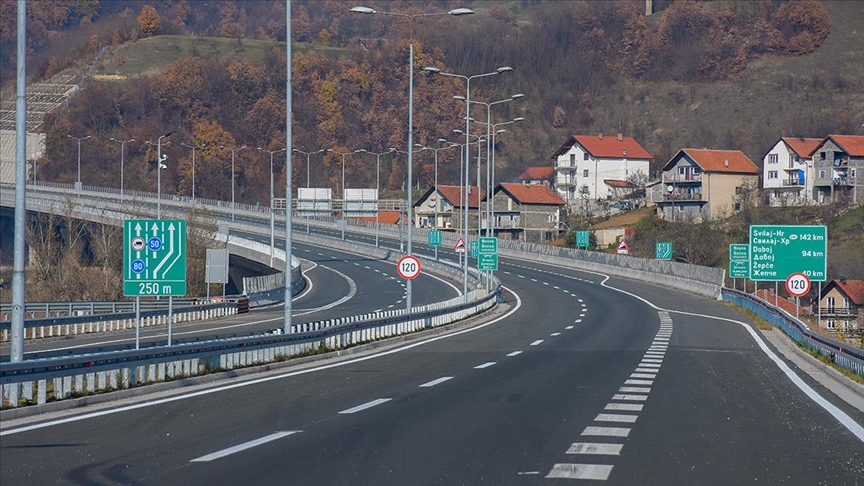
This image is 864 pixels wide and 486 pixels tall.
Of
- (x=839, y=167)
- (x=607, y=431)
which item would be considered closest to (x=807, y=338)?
(x=607, y=431)

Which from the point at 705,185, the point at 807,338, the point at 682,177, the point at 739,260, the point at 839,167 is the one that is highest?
the point at 839,167

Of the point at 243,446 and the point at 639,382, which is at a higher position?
the point at 243,446

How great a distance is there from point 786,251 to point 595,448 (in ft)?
118

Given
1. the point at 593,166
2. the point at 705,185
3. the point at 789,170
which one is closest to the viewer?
the point at 705,185

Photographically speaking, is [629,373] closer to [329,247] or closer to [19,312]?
[19,312]

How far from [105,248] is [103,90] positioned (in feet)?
327

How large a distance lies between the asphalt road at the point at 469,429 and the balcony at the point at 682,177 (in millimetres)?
99606

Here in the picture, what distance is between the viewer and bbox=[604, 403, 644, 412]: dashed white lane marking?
16.5 meters

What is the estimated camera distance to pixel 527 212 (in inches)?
5148

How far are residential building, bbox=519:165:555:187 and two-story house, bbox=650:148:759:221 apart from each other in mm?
29383

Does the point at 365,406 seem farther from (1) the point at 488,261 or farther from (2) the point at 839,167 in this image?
(2) the point at 839,167

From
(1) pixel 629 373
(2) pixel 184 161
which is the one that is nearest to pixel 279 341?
(1) pixel 629 373

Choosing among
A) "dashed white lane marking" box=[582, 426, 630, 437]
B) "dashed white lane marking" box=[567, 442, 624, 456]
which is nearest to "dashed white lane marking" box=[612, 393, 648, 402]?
"dashed white lane marking" box=[582, 426, 630, 437]

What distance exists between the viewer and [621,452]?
1236 centimetres
